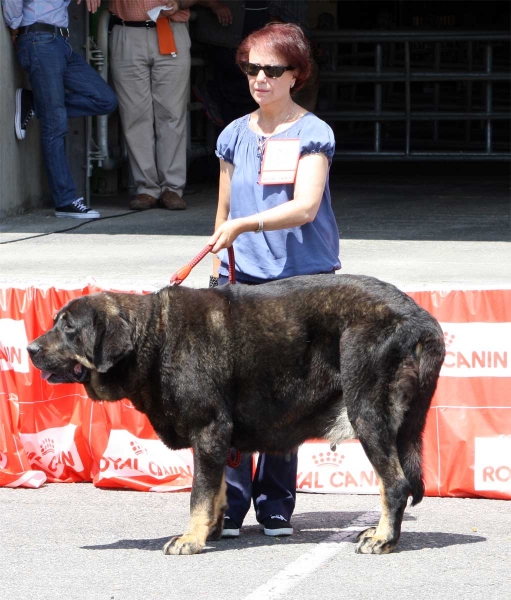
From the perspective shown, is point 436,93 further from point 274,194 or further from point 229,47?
point 274,194

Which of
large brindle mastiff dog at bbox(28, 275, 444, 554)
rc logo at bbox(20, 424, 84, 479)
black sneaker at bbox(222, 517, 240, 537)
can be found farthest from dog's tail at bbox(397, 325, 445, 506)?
rc logo at bbox(20, 424, 84, 479)

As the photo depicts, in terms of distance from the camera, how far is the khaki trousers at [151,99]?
11008 millimetres

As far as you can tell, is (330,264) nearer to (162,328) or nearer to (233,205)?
(233,205)

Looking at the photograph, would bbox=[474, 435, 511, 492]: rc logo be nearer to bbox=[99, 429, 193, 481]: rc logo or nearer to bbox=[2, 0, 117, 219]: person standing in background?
bbox=[99, 429, 193, 481]: rc logo

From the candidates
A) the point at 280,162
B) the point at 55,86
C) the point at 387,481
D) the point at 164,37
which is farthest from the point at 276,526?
the point at 164,37

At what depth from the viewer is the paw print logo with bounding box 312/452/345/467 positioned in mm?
6055

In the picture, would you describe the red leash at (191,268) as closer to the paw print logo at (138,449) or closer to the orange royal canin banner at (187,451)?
the orange royal canin banner at (187,451)

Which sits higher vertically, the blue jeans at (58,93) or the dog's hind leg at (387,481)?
the blue jeans at (58,93)

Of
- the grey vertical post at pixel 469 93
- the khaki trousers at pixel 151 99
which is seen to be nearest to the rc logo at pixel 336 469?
the khaki trousers at pixel 151 99

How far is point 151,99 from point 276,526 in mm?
6666

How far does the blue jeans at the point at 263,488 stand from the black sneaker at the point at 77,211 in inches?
220

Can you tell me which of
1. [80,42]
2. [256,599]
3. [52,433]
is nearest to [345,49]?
[80,42]

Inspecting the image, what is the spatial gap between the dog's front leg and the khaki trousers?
657 centimetres

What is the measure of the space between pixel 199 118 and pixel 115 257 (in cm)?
535
